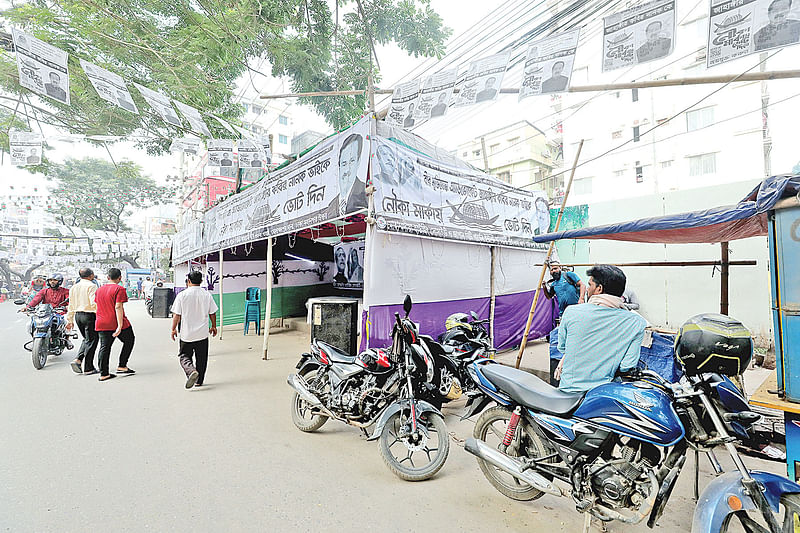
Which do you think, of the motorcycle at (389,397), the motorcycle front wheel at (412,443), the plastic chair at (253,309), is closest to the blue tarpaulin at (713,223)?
the motorcycle at (389,397)

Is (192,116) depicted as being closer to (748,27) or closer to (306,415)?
(306,415)

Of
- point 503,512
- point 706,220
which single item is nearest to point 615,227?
point 706,220

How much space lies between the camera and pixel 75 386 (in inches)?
213

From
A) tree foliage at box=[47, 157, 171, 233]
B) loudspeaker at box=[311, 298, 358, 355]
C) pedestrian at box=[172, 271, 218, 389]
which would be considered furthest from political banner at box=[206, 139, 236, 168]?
tree foliage at box=[47, 157, 171, 233]

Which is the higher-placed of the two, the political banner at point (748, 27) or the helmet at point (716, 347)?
the political banner at point (748, 27)

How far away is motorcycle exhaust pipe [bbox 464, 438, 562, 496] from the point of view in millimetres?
2297

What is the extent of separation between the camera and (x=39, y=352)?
251 inches

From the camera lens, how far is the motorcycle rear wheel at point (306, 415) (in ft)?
12.6

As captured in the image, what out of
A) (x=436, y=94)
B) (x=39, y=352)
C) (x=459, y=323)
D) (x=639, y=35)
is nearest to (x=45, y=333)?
(x=39, y=352)

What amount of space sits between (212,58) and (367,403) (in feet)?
22.8

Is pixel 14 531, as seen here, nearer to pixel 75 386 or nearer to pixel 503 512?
pixel 503 512

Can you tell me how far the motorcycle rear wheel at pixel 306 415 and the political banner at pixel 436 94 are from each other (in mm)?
3449

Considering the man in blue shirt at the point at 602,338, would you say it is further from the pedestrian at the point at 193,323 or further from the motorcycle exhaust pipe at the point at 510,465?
the pedestrian at the point at 193,323

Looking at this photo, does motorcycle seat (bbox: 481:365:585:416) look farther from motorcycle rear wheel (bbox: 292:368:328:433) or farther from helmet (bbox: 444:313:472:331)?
helmet (bbox: 444:313:472:331)
